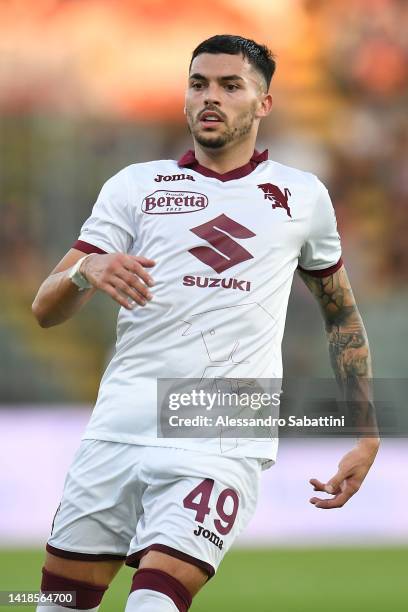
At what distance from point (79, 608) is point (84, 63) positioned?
11589 mm

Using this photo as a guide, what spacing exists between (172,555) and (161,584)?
102 mm

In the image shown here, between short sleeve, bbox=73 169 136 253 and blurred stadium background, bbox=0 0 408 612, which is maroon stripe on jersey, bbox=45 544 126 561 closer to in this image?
short sleeve, bbox=73 169 136 253

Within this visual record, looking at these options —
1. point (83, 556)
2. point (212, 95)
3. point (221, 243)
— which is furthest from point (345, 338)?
point (83, 556)

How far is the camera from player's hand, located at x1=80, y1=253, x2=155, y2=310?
11.6 ft

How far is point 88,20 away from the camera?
1502 centimetres

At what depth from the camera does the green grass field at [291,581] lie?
7.97 meters

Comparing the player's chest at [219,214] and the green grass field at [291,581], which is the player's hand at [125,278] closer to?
the player's chest at [219,214]

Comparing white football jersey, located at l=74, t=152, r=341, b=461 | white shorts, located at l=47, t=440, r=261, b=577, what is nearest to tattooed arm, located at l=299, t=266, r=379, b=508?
white football jersey, located at l=74, t=152, r=341, b=461

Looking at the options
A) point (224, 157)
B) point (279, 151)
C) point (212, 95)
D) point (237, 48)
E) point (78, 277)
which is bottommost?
point (78, 277)

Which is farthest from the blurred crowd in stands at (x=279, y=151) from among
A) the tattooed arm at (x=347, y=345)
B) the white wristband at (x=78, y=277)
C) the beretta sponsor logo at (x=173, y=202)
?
the white wristband at (x=78, y=277)

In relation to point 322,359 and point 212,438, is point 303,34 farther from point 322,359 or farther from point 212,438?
point 212,438

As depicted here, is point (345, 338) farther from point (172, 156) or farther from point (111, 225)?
point (172, 156)

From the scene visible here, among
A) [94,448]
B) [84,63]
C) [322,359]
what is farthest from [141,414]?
[84,63]

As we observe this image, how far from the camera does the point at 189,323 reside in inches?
157
